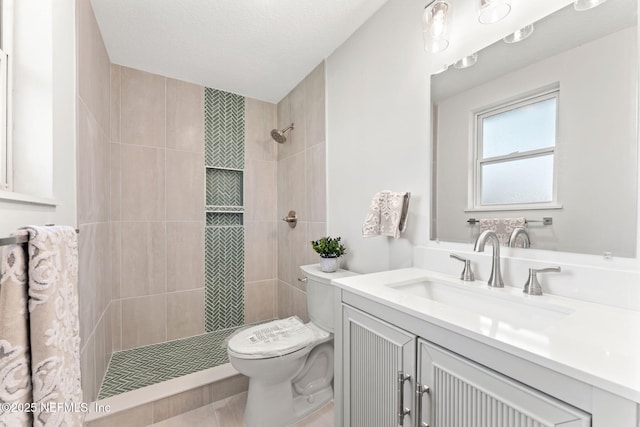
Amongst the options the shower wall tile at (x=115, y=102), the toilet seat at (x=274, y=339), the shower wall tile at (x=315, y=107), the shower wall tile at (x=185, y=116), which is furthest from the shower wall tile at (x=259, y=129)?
the toilet seat at (x=274, y=339)

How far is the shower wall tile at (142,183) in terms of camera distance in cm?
199

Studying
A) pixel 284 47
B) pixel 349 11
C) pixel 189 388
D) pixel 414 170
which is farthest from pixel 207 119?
pixel 189 388

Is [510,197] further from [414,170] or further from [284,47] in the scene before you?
[284,47]

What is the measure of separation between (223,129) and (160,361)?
189 centimetres

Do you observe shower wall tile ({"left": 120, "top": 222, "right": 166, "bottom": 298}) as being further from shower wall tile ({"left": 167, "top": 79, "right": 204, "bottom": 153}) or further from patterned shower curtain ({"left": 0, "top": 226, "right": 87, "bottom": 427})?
patterned shower curtain ({"left": 0, "top": 226, "right": 87, "bottom": 427})

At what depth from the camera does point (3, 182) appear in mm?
761

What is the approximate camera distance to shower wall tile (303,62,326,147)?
1.93 metres

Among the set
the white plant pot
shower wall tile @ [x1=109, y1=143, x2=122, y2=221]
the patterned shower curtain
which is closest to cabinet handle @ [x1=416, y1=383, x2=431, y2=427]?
the patterned shower curtain

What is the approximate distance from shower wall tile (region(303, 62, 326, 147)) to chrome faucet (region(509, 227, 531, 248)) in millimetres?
1328

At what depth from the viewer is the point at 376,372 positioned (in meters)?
0.87

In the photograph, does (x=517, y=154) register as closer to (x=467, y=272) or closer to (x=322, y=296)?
(x=467, y=272)

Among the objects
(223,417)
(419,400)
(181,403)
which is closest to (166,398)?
(181,403)

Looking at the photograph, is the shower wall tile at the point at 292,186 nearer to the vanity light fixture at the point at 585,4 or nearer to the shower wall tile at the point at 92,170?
the shower wall tile at the point at 92,170

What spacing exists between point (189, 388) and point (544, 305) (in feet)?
5.87
